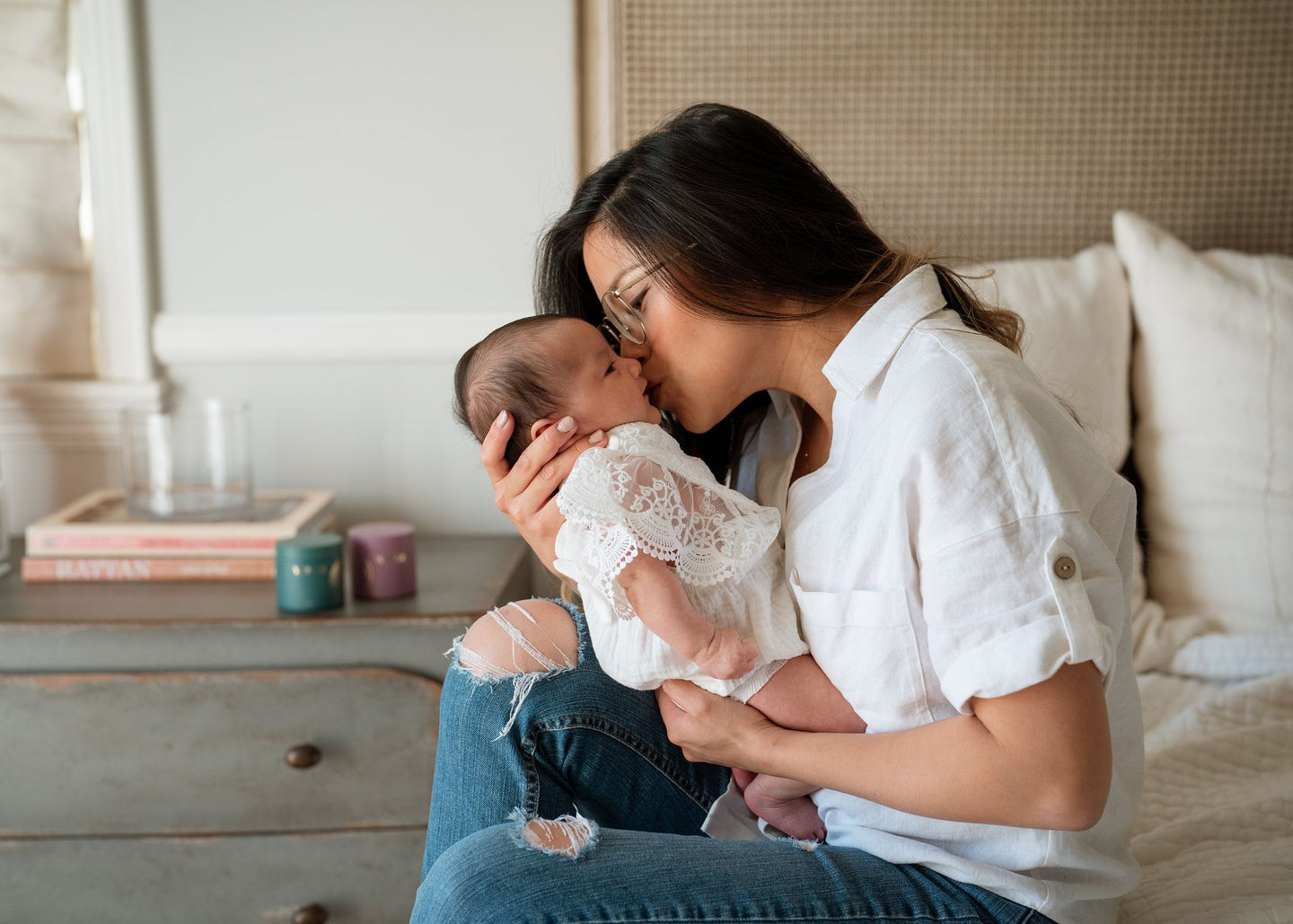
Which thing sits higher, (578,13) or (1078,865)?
(578,13)

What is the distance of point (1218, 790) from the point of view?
120 cm

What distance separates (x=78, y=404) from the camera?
1.85 metres

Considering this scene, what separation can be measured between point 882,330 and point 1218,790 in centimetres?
72

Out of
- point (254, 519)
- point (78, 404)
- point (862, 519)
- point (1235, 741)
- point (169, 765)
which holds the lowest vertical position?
point (169, 765)

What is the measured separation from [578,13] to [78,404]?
3.69 ft

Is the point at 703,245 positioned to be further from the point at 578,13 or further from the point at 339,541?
the point at 578,13

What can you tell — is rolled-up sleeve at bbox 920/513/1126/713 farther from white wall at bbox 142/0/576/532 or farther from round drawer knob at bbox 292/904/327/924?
white wall at bbox 142/0/576/532

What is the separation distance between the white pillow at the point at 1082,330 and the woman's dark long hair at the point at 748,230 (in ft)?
1.71

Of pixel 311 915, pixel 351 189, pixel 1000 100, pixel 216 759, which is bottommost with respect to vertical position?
pixel 311 915

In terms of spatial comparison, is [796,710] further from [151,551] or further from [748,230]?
[151,551]

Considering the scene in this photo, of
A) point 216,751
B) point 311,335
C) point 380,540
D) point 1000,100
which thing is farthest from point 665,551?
point 1000,100

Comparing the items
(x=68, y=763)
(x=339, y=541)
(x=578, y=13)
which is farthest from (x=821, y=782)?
(x=578, y=13)

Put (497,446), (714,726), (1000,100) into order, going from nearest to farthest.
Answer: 1. (714,726)
2. (497,446)
3. (1000,100)

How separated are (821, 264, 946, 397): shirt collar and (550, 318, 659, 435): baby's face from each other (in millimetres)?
220
